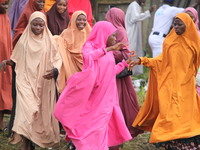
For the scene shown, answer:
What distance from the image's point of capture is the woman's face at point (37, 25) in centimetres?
735

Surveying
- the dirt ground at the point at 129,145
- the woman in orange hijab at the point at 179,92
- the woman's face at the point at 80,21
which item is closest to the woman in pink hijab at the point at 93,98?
the woman in orange hijab at the point at 179,92

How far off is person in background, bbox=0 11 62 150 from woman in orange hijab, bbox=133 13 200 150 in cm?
130

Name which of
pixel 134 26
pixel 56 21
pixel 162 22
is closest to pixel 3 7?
pixel 56 21

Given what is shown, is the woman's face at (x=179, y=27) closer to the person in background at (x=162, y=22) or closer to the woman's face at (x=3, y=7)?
the woman's face at (x=3, y=7)

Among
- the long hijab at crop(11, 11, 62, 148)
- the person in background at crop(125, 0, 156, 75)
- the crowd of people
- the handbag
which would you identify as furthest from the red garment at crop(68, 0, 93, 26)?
the handbag

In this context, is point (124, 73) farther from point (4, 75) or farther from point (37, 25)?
point (4, 75)

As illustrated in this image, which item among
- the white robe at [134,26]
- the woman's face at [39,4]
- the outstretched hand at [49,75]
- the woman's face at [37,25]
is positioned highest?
the woman's face at [39,4]

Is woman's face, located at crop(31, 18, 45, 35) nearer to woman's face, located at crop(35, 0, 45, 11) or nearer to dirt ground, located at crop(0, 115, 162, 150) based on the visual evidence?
woman's face, located at crop(35, 0, 45, 11)

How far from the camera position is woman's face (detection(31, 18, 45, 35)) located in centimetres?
735

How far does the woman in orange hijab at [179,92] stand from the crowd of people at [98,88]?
0.01 m

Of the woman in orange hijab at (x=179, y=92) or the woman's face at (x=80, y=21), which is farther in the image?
the woman's face at (x=80, y=21)

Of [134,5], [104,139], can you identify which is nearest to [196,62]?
[104,139]

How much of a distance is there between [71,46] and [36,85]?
108 cm

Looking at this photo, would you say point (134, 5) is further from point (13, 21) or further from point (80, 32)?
point (80, 32)
